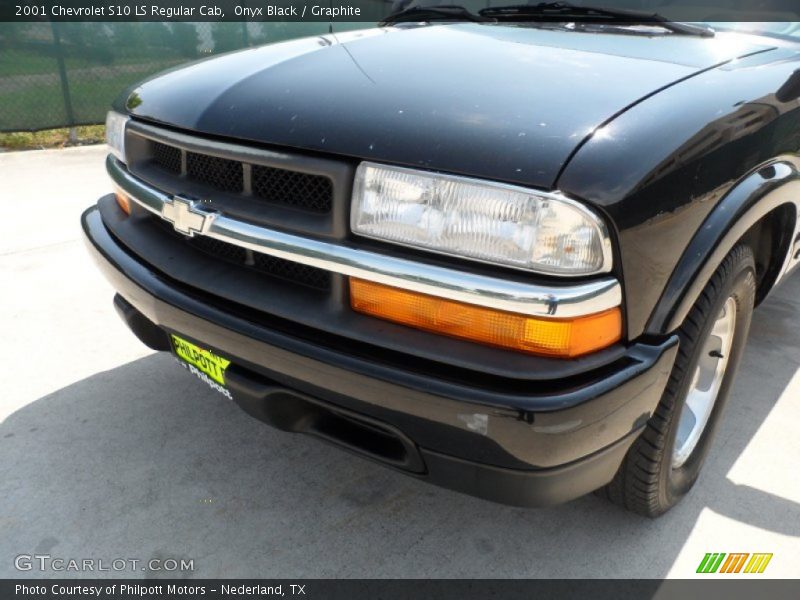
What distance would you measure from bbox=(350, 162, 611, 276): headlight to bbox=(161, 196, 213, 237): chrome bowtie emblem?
55 cm

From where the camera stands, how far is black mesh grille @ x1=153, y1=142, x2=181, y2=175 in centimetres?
208

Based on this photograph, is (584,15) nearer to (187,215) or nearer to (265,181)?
(265,181)

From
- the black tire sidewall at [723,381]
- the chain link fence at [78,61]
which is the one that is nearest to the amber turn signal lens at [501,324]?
the black tire sidewall at [723,381]

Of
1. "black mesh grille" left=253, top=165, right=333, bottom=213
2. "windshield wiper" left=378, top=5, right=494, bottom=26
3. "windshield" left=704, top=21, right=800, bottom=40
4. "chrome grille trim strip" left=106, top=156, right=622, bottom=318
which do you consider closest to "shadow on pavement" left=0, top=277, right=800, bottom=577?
"chrome grille trim strip" left=106, top=156, right=622, bottom=318

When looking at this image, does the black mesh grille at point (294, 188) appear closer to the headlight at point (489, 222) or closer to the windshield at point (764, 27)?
the headlight at point (489, 222)

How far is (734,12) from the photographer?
2.56 metres

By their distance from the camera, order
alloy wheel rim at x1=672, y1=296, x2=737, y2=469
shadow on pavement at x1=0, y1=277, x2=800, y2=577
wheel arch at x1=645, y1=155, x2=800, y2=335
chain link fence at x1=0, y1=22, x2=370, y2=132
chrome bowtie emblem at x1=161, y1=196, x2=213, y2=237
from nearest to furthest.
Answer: wheel arch at x1=645, y1=155, x2=800, y2=335 → chrome bowtie emblem at x1=161, y1=196, x2=213, y2=237 → shadow on pavement at x1=0, y1=277, x2=800, y2=577 → alloy wheel rim at x1=672, y1=296, x2=737, y2=469 → chain link fence at x1=0, y1=22, x2=370, y2=132

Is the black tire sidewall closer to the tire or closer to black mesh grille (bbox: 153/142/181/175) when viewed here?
the tire

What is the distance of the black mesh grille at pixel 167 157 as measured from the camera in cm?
208

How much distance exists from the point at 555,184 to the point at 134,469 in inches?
68.0

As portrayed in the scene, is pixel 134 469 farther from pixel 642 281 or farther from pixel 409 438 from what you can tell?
pixel 642 281

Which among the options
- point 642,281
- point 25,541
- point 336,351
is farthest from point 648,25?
point 25,541

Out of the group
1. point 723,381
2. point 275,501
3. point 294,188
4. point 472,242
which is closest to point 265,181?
point 294,188

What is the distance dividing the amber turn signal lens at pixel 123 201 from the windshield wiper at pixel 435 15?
4.53ft
